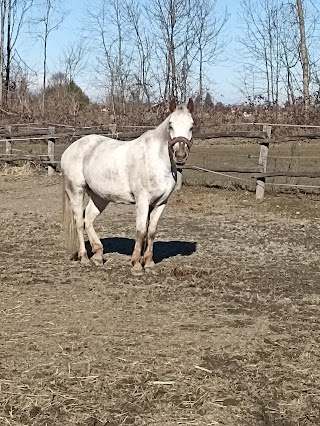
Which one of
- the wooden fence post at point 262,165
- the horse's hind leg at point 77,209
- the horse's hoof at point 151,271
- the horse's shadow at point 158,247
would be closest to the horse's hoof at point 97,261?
the horse's hind leg at point 77,209

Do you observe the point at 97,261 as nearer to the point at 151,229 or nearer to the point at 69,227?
the point at 69,227

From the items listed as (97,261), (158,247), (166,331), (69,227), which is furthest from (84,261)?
(166,331)

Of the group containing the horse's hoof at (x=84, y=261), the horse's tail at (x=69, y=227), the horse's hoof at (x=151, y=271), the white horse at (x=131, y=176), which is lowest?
the horse's hoof at (x=84, y=261)

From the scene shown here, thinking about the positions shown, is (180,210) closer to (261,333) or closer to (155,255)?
(155,255)

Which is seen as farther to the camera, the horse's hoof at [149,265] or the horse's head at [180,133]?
the horse's hoof at [149,265]

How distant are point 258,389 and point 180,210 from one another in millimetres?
6949

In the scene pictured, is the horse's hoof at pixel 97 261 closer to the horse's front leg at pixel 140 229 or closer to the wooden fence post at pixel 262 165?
the horse's front leg at pixel 140 229

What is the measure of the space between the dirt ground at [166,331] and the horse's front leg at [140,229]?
0.14 metres

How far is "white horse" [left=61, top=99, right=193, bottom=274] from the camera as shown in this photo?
5.76 m

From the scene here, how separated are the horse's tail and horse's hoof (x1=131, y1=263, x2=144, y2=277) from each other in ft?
2.94

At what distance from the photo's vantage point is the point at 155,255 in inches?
272

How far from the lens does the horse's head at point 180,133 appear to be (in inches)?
218

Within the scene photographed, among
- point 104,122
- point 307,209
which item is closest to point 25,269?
point 307,209

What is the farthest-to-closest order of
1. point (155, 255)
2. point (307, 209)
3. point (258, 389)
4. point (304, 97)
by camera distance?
point (304, 97) → point (307, 209) → point (155, 255) → point (258, 389)
